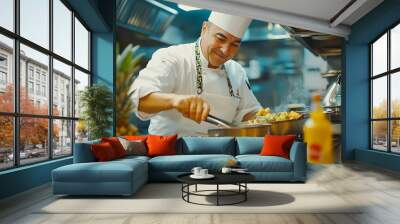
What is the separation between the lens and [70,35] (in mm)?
6789

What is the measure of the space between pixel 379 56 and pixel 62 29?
6325 millimetres

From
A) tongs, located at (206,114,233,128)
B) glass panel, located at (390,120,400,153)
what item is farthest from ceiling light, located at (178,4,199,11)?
glass panel, located at (390,120,400,153)

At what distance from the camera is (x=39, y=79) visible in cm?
550

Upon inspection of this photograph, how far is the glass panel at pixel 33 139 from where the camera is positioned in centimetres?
502

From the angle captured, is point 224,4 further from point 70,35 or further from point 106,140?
point 106,140

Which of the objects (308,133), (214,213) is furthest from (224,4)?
(308,133)

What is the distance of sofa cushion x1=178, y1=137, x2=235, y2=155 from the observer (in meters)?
6.26

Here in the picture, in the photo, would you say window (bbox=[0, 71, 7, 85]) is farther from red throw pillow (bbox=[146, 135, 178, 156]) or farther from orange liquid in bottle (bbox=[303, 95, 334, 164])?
orange liquid in bottle (bbox=[303, 95, 334, 164])

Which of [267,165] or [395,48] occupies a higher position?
[395,48]

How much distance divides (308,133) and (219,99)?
6834 millimetres

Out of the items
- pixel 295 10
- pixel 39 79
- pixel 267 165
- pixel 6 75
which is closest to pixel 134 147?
pixel 39 79

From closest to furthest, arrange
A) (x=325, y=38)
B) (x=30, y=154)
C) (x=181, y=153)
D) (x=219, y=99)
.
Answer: (x=30, y=154) < (x=181, y=153) < (x=219, y=99) < (x=325, y=38)

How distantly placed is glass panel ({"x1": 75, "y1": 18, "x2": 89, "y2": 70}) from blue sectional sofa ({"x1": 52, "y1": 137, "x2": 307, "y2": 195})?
246cm

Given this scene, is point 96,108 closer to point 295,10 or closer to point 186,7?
point 186,7
